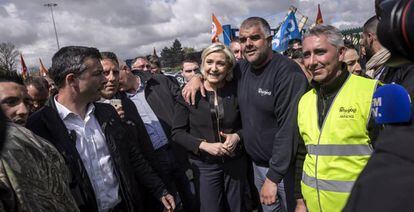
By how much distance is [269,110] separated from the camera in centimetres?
282

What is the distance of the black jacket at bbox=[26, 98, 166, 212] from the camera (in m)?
2.18

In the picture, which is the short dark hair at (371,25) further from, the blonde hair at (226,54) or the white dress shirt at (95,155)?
the white dress shirt at (95,155)

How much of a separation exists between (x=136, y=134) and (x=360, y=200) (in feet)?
8.32

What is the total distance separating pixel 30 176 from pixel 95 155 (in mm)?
1274

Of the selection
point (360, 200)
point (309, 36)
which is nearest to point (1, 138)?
point (360, 200)

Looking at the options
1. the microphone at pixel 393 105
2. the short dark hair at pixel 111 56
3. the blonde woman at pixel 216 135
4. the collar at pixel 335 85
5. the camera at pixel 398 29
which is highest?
the camera at pixel 398 29

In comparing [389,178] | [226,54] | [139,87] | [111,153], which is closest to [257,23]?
[226,54]

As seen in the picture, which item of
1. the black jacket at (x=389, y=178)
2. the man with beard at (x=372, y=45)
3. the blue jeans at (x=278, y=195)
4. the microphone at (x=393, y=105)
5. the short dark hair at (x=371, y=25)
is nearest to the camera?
the black jacket at (x=389, y=178)

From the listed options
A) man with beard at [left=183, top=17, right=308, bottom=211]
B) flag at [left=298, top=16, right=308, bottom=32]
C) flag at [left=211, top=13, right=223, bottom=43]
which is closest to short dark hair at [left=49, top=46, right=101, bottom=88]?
man with beard at [left=183, top=17, right=308, bottom=211]

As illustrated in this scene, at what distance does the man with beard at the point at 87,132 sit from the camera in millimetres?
2205

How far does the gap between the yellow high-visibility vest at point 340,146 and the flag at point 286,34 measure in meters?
6.71

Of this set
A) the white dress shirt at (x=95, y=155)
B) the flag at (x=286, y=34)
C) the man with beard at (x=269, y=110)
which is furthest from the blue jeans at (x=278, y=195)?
the flag at (x=286, y=34)

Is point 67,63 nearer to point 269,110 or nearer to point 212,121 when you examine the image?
point 212,121

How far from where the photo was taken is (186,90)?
3240 mm
